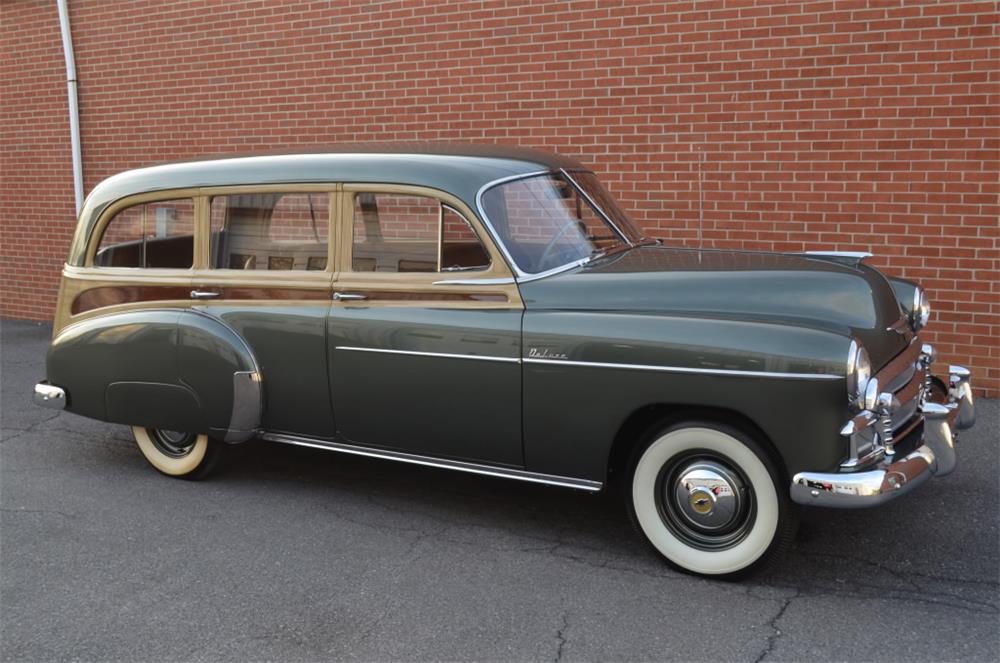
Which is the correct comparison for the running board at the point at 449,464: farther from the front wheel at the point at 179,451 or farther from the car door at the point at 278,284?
the front wheel at the point at 179,451

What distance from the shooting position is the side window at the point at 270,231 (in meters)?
4.94

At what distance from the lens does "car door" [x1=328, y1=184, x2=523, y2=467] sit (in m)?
4.42

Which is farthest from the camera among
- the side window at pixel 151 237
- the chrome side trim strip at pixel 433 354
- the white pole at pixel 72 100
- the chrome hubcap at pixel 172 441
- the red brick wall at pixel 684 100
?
the white pole at pixel 72 100

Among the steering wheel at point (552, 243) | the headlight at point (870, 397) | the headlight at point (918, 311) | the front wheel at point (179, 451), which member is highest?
the steering wheel at point (552, 243)

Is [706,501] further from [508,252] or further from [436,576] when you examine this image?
[508,252]

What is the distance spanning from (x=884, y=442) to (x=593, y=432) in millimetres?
1142

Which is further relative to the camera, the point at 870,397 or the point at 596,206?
the point at 596,206

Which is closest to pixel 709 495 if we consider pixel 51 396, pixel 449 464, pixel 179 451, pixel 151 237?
pixel 449 464

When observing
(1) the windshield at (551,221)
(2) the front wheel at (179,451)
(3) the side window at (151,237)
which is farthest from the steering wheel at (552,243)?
(2) the front wheel at (179,451)

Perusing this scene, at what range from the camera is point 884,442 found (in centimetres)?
391

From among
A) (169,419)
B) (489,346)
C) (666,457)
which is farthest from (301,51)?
(666,457)

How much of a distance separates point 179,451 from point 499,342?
7.21 ft

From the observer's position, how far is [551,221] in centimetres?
476

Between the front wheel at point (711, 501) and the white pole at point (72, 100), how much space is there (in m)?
8.12
